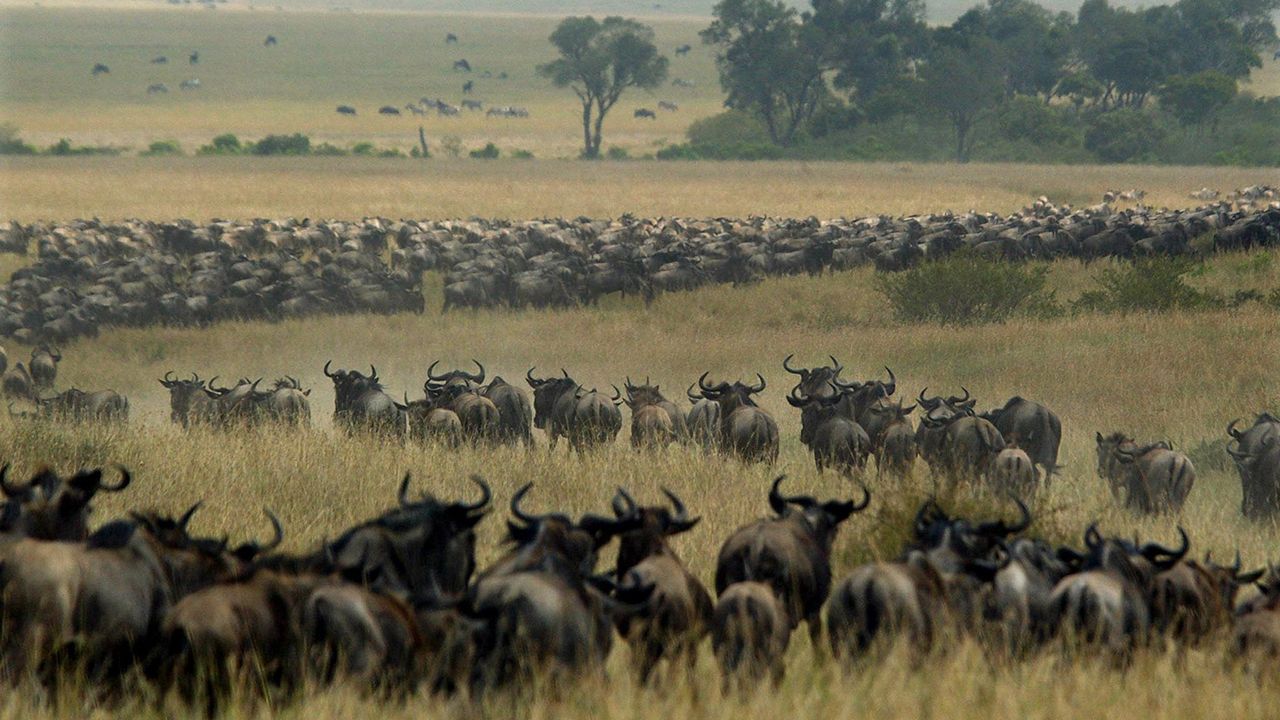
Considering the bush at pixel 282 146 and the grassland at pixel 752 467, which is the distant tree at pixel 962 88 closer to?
the bush at pixel 282 146

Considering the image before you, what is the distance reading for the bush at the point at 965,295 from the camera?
27750 millimetres

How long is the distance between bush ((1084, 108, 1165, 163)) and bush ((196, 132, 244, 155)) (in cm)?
5230

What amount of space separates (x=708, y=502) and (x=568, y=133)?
112 metres

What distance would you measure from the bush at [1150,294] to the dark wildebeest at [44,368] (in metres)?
17.8

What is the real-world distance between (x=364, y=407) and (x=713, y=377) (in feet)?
24.9

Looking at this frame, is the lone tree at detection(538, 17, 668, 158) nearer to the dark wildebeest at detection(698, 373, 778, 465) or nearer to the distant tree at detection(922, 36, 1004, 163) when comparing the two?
the distant tree at detection(922, 36, 1004, 163)

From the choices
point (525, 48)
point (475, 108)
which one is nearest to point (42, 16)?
point (525, 48)

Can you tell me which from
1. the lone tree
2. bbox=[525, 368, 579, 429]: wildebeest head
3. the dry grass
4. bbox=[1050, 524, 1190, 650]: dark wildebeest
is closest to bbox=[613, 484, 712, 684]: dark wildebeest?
bbox=[1050, 524, 1190, 650]: dark wildebeest

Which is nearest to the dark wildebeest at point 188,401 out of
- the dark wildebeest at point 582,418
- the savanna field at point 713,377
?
the savanna field at point 713,377

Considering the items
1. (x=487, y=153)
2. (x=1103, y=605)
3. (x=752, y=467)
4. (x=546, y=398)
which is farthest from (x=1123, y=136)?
(x=1103, y=605)

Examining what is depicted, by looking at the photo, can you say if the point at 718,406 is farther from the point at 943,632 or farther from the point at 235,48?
the point at 235,48

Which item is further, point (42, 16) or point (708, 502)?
point (42, 16)

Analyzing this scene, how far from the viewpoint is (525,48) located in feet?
609

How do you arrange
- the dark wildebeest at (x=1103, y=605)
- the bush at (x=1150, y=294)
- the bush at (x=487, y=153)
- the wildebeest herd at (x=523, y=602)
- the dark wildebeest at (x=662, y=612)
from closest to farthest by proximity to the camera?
the wildebeest herd at (x=523, y=602), the dark wildebeest at (x=662, y=612), the dark wildebeest at (x=1103, y=605), the bush at (x=1150, y=294), the bush at (x=487, y=153)
